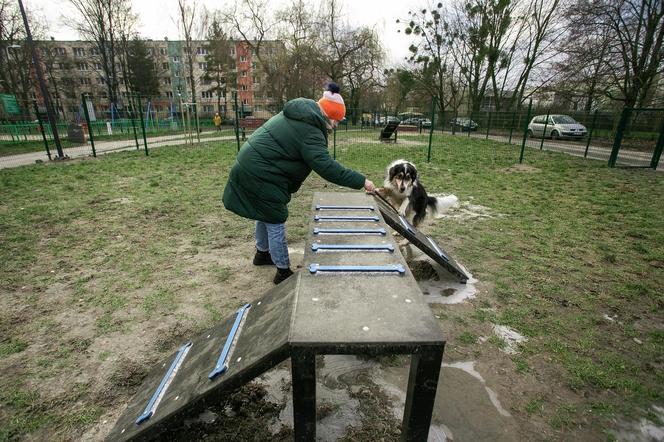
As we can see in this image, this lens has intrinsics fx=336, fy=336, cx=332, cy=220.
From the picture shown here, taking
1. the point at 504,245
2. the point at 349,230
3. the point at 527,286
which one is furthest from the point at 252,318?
the point at 504,245

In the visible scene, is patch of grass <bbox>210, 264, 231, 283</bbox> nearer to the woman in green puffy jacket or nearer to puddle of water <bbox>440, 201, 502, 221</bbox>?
the woman in green puffy jacket

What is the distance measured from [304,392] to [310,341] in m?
0.26

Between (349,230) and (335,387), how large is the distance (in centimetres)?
110

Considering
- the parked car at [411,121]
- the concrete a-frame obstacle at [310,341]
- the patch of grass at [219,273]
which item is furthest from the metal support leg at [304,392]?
the parked car at [411,121]

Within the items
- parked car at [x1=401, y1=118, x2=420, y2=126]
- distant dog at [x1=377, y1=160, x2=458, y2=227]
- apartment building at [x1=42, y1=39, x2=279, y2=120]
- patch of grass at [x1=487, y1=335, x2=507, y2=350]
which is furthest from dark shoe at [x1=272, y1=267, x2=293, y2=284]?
parked car at [x1=401, y1=118, x2=420, y2=126]

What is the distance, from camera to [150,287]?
321 cm

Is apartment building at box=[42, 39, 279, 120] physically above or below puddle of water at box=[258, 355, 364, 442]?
above

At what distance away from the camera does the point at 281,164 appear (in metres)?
2.73

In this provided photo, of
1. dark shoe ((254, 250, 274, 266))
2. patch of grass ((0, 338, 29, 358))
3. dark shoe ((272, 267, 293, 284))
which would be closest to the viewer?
patch of grass ((0, 338, 29, 358))

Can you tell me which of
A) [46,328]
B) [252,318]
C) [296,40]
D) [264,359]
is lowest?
[46,328]

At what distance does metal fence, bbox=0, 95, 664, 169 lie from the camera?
32.8 ft

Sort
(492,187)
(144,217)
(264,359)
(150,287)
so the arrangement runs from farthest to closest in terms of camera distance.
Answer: (492,187)
(144,217)
(150,287)
(264,359)

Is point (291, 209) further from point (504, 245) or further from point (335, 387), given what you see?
point (335, 387)

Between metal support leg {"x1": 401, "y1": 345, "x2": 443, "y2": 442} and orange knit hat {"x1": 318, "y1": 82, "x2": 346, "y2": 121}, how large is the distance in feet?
6.61
